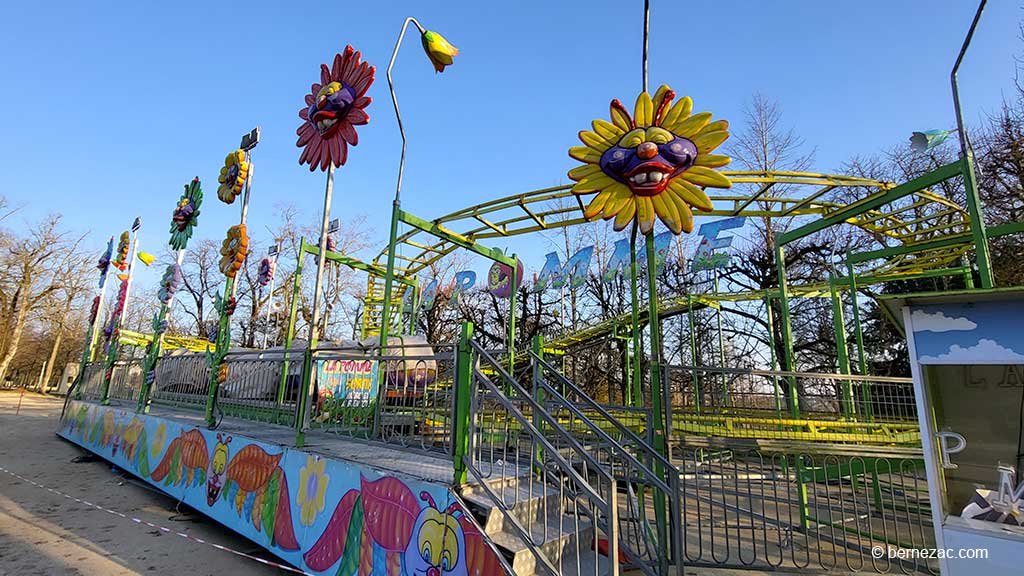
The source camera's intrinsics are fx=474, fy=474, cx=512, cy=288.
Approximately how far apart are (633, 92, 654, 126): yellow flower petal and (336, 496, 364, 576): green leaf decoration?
16.5 ft

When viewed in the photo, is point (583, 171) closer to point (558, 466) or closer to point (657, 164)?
point (657, 164)

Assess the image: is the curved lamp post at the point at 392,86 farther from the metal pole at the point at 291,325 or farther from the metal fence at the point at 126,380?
the metal fence at the point at 126,380

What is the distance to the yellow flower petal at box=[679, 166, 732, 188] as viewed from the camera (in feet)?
16.8

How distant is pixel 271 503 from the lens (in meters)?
5.68

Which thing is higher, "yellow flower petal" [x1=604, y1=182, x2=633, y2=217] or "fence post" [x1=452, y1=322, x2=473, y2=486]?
"yellow flower petal" [x1=604, y1=182, x2=633, y2=217]

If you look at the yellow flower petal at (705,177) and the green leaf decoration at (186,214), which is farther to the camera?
the green leaf decoration at (186,214)

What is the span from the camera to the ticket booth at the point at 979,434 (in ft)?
10.2

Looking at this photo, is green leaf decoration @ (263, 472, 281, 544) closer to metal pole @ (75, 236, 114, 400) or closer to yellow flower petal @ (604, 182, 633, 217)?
yellow flower petal @ (604, 182, 633, 217)

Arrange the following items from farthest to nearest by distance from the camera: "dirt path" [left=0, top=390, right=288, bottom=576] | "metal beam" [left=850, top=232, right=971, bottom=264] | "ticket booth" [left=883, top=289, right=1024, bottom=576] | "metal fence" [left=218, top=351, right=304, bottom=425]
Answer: "metal beam" [left=850, top=232, right=971, bottom=264] → "metal fence" [left=218, top=351, right=304, bottom=425] → "dirt path" [left=0, top=390, right=288, bottom=576] → "ticket booth" [left=883, top=289, right=1024, bottom=576]

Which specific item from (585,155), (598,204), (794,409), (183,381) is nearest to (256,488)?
(183,381)

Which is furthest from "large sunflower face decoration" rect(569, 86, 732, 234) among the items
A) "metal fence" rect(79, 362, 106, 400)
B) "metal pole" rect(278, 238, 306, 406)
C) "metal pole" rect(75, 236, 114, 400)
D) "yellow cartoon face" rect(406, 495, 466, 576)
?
"metal pole" rect(75, 236, 114, 400)

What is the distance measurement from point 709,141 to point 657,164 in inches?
26.3

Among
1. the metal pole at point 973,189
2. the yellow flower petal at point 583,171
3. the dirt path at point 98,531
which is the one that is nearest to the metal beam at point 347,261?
the dirt path at point 98,531

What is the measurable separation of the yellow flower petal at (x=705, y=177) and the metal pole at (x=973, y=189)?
310 centimetres
